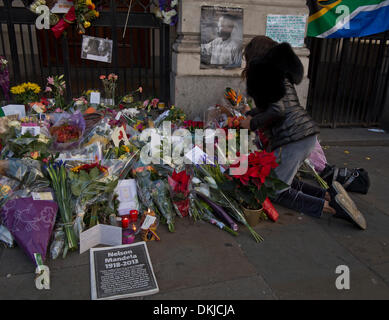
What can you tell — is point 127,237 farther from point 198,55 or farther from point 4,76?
point 4,76

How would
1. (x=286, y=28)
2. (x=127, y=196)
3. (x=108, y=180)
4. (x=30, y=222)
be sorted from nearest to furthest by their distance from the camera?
1. (x=30, y=222)
2. (x=108, y=180)
3. (x=127, y=196)
4. (x=286, y=28)

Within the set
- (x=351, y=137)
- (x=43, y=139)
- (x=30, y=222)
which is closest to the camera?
(x=30, y=222)

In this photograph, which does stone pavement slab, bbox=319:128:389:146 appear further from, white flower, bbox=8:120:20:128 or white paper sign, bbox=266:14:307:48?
white flower, bbox=8:120:20:128

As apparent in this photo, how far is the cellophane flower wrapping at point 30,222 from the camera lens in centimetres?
241

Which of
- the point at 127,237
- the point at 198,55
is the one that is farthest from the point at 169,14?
the point at 127,237

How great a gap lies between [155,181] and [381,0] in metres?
5.10

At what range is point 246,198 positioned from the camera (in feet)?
9.55

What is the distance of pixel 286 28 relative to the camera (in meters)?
5.15

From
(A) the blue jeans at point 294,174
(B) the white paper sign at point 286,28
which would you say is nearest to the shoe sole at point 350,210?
(A) the blue jeans at point 294,174

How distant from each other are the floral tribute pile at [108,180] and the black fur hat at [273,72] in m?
0.56

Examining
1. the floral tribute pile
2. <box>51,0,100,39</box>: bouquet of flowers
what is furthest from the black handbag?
<box>51,0,100,39</box>: bouquet of flowers

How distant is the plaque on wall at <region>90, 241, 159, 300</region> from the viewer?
2.16 m

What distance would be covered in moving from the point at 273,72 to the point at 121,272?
79.6 inches
